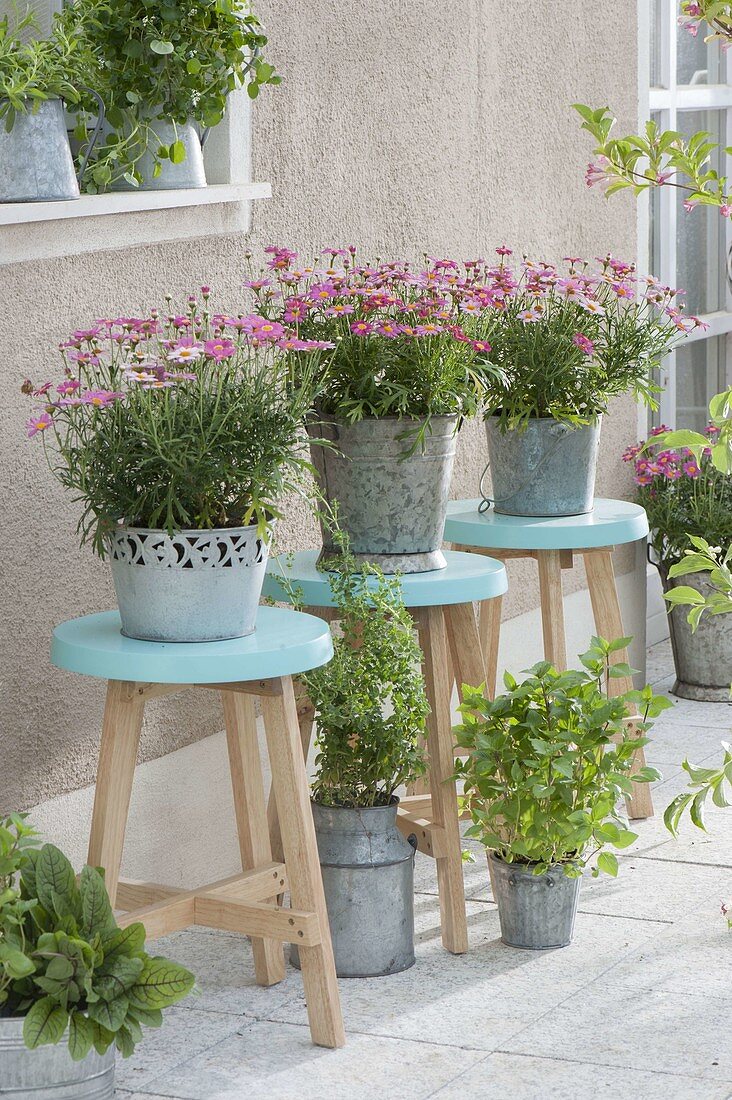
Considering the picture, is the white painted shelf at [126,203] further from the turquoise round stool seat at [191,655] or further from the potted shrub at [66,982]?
the potted shrub at [66,982]

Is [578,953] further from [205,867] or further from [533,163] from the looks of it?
[533,163]

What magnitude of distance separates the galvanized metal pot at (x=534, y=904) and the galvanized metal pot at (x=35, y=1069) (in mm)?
998

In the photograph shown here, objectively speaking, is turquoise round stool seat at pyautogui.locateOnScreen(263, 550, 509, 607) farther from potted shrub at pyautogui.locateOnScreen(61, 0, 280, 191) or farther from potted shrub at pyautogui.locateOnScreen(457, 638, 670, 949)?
potted shrub at pyautogui.locateOnScreen(61, 0, 280, 191)

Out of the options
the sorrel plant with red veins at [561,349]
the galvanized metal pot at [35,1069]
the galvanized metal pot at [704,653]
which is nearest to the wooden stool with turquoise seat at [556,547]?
the sorrel plant with red veins at [561,349]

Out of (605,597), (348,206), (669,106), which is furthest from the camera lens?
(669,106)

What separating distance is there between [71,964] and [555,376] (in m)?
1.64

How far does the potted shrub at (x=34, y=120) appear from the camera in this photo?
281cm

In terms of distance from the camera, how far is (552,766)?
3.02 m

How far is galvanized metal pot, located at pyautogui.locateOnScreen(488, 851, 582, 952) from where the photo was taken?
3143mm

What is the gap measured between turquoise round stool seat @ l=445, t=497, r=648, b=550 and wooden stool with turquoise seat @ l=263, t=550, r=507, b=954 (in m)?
0.27

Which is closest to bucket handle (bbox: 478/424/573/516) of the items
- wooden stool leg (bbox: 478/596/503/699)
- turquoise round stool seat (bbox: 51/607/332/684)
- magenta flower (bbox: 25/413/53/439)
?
wooden stool leg (bbox: 478/596/503/699)

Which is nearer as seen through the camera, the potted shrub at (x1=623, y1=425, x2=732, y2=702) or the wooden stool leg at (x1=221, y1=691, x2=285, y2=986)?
the wooden stool leg at (x1=221, y1=691, x2=285, y2=986)

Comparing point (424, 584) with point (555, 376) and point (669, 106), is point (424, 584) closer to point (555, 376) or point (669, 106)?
point (555, 376)

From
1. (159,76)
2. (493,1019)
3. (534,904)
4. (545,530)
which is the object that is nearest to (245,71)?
(159,76)
